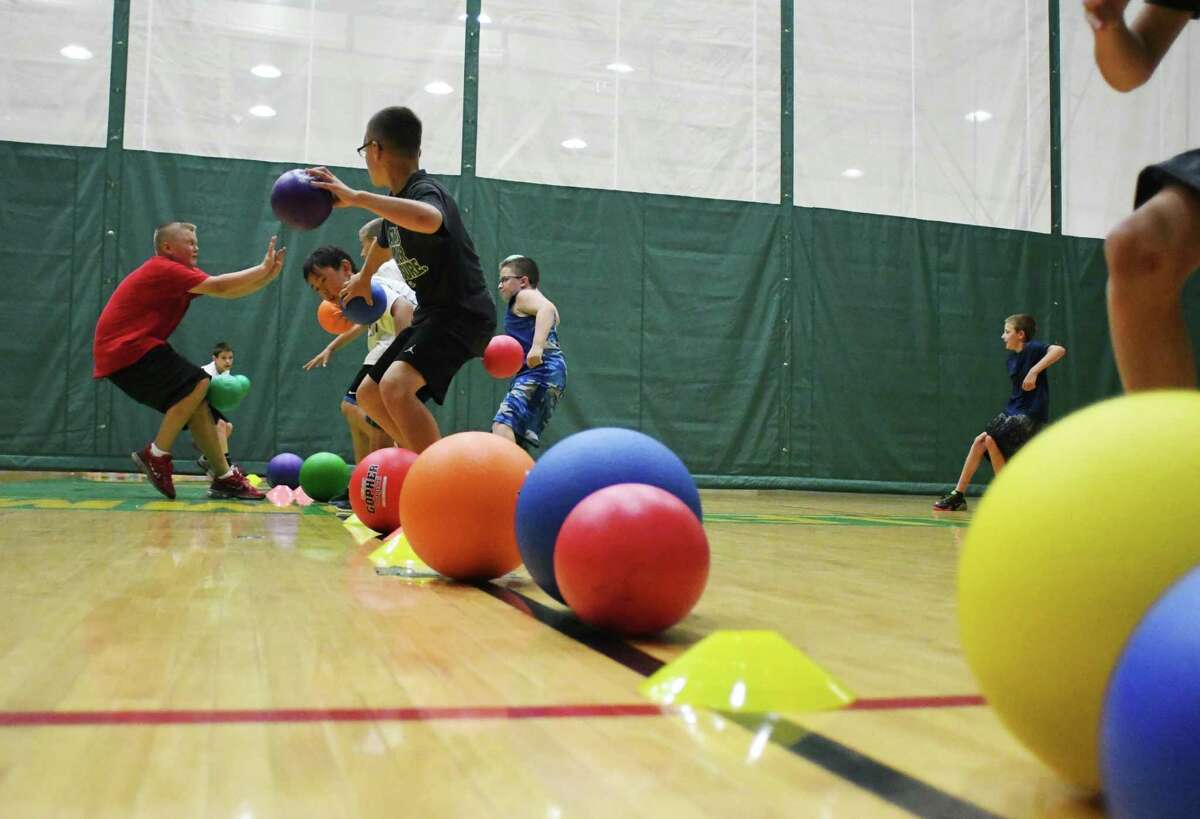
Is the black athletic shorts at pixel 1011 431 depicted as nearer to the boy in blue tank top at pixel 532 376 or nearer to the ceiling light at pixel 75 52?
the boy in blue tank top at pixel 532 376

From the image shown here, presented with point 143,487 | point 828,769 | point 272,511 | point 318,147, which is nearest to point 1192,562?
point 828,769

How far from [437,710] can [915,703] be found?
0.74 m

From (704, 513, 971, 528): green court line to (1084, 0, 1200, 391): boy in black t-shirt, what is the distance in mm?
4204

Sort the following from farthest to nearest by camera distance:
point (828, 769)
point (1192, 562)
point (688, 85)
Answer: point (688, 85)
point (828, 769)
point (1192, 562)

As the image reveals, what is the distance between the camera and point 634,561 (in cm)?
207

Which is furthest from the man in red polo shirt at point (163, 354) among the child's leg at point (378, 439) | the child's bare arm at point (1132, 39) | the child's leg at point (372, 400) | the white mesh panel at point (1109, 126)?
the white mesh panel at point (1109, 126)

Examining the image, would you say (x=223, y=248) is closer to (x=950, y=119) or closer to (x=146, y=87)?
(x=146, y=87)

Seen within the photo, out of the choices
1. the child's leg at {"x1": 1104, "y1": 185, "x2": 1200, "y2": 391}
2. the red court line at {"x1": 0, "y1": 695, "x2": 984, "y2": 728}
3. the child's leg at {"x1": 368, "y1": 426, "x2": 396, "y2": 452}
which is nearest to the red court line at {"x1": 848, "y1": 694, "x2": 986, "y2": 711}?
the red court line at {"x1": 0, "y1": 695, "x2": 984, "y2": 728}

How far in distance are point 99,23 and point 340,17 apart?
6.88 feet

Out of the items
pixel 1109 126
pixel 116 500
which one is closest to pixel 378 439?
pixel 116 500

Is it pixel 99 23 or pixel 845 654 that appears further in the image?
pixel 99 23

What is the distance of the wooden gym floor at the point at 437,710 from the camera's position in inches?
44.9

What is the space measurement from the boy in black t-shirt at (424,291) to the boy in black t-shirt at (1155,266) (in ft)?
8.59

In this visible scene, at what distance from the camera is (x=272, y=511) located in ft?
18.9
